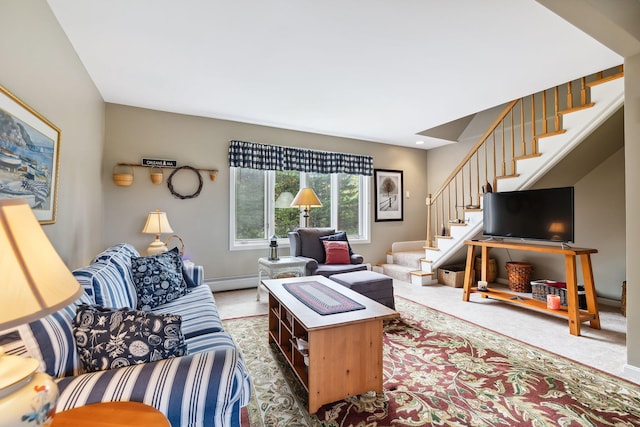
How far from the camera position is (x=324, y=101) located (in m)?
3.59

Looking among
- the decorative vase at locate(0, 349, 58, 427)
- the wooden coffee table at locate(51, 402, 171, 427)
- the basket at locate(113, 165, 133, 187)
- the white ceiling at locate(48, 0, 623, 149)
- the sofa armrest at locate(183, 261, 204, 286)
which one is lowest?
the wooden coffee table at locate(51, 402, 171, 427)

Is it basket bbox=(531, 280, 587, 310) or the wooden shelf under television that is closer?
the wooden shelf under television

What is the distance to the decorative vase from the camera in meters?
0.63

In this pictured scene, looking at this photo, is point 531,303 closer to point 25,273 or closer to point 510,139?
point 510,139

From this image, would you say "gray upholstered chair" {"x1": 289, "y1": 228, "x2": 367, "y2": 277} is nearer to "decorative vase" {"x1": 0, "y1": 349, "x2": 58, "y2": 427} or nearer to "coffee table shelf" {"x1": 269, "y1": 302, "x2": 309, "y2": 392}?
"coffee table shelf" {"x1": 269, "y1": 302, "x2": 309, "y2": 392}

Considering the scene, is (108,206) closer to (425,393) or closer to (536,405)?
(425,393)

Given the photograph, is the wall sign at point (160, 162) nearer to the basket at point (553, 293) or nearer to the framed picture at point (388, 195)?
the framed picture at point (388, 195)

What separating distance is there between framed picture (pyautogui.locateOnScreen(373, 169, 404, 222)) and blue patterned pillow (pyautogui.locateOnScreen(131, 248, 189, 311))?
154 inches

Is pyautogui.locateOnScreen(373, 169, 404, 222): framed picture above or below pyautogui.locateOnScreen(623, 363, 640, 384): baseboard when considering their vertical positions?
above

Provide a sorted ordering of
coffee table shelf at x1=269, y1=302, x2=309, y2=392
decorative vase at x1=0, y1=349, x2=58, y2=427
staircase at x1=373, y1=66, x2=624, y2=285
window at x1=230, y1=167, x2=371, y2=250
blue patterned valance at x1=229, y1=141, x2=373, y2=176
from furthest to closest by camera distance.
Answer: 1. window at x1=230, y1=167, x2=371, y2=250
2. blue patterned valance at x1=229, y1=141, x2=373, y2=176
3. staircase at x1=373, y1=66, x2=624, y2=285
4. coffee table shelf at x1=269, y1=302, x2=309, y2=392
5. decorative vase at x1=0, y1=349, x2=58, y2=427

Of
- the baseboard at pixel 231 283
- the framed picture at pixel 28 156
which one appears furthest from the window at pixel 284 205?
the framed picture at pixel 28 156

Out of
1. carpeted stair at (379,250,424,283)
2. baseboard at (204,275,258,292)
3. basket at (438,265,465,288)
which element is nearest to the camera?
baseboard at (204,275,258,292)

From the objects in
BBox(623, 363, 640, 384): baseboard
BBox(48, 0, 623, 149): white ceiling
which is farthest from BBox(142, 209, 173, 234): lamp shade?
BBox(623, 363, 640, 384): baseboard

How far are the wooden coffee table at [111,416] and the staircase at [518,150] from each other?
4.03 meters
